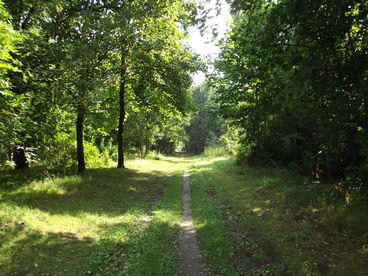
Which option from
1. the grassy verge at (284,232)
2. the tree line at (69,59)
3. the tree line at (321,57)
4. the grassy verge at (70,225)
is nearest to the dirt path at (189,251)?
the grassy verge at (284,232)

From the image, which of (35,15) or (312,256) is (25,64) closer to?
(35,15)

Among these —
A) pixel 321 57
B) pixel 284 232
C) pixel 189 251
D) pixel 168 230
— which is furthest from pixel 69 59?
pixel 284 232

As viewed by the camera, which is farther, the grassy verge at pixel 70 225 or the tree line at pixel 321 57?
the grassy verge at pixel 70 225

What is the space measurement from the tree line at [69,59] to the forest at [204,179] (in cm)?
8

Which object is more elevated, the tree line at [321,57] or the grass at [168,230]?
the tree line at [321,57]

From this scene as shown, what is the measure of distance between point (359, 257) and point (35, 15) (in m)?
14.5

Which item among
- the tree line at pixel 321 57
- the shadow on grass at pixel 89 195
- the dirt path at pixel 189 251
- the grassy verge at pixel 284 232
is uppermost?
the tree line at pixel 321 57

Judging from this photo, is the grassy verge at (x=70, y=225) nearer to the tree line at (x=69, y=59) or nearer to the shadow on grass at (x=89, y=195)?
the shadow on grass at (x=89, y=195)

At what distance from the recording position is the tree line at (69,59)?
8.52 metres

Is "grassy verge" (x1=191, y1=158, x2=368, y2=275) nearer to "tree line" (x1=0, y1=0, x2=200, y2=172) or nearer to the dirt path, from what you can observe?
the dirt path

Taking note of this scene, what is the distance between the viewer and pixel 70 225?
26.4 feet

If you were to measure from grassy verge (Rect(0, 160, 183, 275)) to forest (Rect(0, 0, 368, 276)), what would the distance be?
1.8 inches

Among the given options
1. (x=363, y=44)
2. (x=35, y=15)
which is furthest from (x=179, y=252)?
(x=35, y=15)

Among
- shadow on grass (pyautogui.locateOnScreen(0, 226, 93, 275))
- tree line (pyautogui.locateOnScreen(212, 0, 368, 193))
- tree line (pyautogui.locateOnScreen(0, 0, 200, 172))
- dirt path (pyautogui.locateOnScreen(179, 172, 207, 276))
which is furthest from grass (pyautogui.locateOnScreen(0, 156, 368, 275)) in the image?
tree line (pyautogui.locateOnScreen(0, 0, 200, 172))
